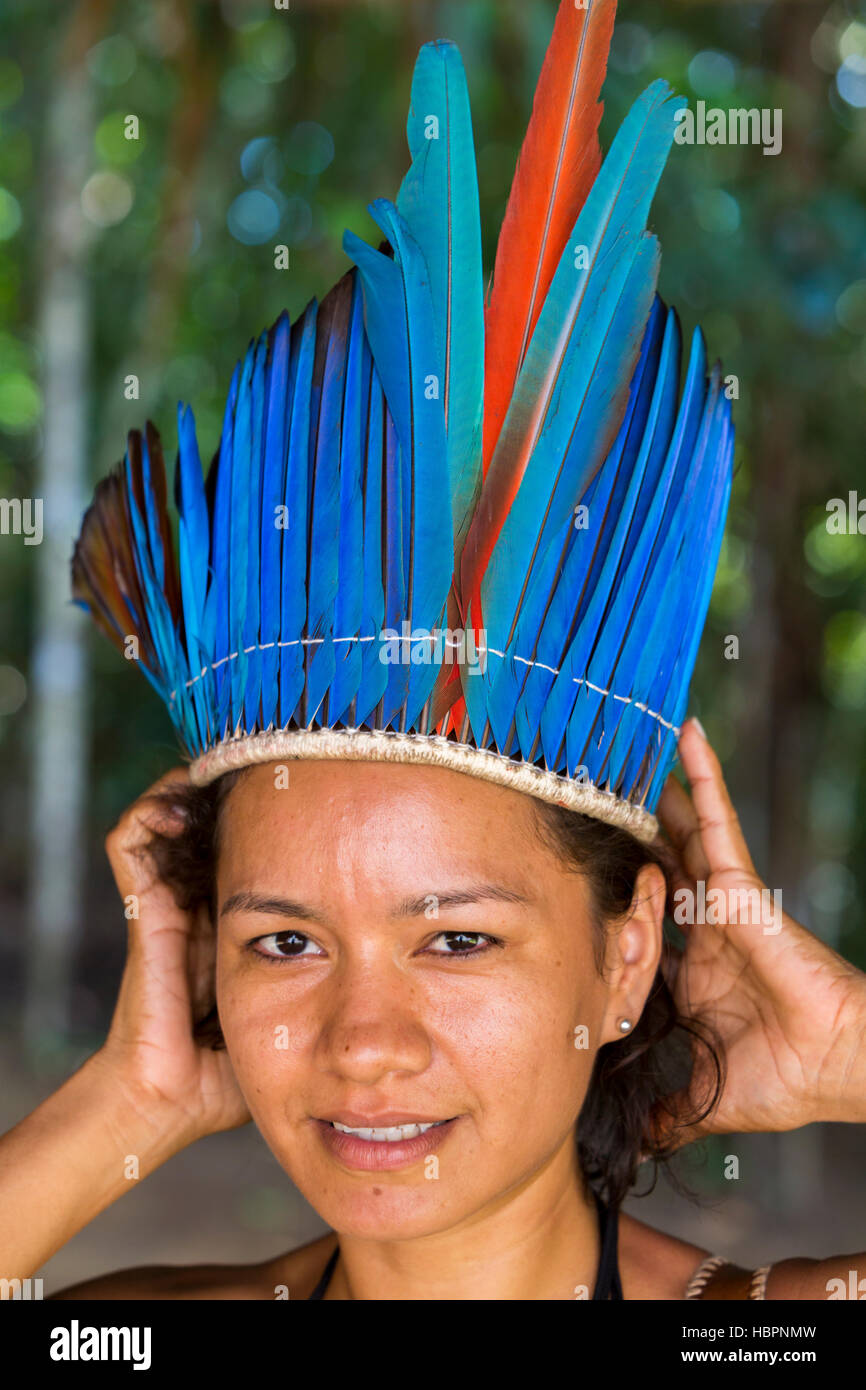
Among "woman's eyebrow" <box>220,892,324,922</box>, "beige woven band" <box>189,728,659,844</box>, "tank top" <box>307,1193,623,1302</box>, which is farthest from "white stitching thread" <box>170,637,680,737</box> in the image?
"tank top" <box>307,1193,623,1302</box>

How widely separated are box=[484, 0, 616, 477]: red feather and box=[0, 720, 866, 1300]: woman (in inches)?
23.5

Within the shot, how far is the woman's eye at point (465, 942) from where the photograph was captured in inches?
65.8

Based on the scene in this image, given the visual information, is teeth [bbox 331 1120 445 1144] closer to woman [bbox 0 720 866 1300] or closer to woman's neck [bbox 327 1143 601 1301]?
woman [bbox 0 720 866 1300]

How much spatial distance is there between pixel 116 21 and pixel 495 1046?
5.48 meters

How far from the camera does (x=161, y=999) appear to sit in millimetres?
2246

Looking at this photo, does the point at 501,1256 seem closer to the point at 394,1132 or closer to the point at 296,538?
the point at 394,1132

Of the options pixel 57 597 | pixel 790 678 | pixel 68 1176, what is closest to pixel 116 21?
pixel 57 597

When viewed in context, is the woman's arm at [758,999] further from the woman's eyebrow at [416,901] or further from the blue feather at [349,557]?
the blue feather at [349,557]

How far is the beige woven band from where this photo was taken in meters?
1.69

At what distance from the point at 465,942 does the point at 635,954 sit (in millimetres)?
407

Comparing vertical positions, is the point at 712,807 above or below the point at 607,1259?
above

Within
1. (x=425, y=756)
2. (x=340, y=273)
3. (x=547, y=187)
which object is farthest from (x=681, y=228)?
(x=425, y=756)

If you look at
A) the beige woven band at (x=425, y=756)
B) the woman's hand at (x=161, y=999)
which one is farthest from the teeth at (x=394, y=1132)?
the woman's hand at (x=161, y=999)

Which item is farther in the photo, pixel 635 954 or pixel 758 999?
pixel 758 999
